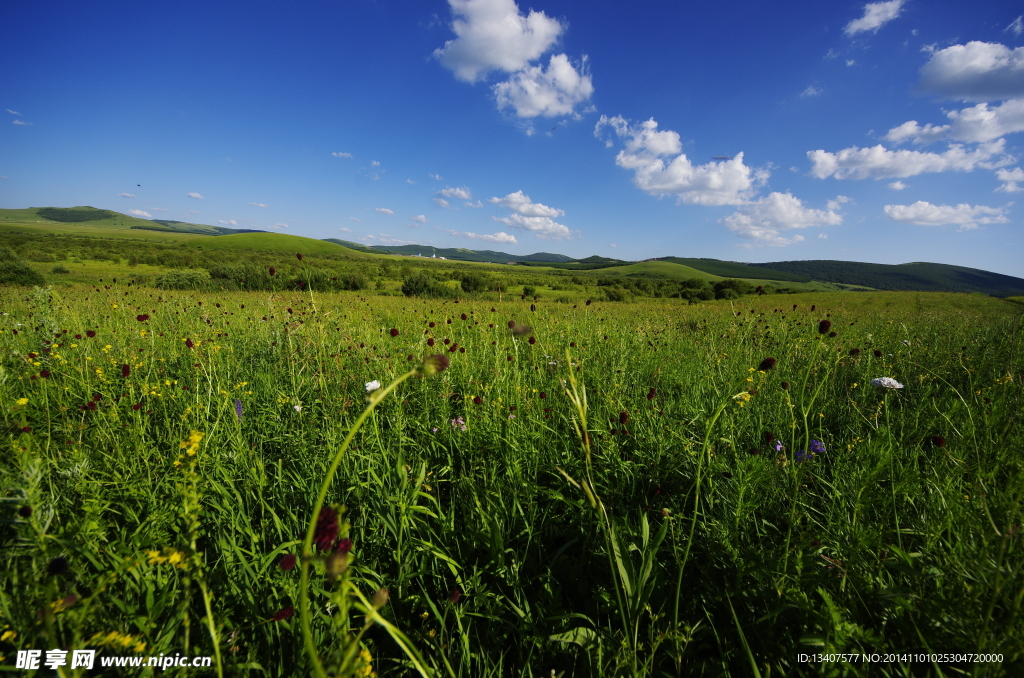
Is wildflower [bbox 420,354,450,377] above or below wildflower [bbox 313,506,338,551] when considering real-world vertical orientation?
above

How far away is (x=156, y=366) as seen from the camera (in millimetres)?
3469

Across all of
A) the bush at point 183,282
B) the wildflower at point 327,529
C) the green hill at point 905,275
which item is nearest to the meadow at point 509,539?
the wildflower at point 327,529

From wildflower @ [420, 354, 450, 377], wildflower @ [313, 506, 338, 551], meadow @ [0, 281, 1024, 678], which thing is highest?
wildflower @ [420, 354, 450, 377]

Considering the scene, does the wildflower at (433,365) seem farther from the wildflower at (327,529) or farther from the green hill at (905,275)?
the green hill at (905,275)

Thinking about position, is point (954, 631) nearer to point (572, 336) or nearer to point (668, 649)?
point (668, 649)

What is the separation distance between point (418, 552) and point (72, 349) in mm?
4485

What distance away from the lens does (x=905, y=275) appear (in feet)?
374

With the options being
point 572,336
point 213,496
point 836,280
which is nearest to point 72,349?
point 213,496

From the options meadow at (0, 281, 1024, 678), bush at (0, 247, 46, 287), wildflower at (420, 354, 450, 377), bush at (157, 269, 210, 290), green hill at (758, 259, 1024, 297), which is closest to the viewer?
wildflower at (420, 354, 450, 377)

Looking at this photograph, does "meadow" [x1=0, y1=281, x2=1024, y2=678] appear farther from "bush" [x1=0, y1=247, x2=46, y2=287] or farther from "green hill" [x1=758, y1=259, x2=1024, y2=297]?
"green hill" [x1=758, y1=259, x2=1024, y2=297]

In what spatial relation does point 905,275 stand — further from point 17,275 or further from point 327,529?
point 17,275

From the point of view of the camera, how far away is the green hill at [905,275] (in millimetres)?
106938

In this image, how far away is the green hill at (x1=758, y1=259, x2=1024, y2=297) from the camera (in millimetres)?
106938

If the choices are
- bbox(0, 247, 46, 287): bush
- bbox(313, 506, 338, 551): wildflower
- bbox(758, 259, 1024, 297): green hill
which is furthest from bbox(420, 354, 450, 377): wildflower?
bbox(758, 259, 1024, 297): green hill
